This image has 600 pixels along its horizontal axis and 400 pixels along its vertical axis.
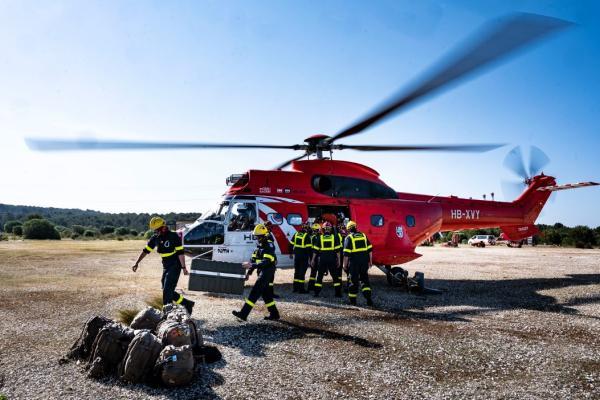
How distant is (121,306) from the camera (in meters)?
8.63

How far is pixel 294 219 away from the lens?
11766 millimetres

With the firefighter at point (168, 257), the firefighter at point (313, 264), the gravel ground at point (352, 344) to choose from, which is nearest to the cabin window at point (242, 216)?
the firefighter at point (313, 264)

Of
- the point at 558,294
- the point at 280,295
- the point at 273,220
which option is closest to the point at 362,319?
the point at 280,295

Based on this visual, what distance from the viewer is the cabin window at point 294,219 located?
38.5 feet

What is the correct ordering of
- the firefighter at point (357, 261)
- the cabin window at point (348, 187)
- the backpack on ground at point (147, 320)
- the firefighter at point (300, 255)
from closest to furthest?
the backpack on ground at point (147, 320) < the firefighter at point (357, 261) < the firefighter at point (300, 255) < the cabin window at point (348, 187)

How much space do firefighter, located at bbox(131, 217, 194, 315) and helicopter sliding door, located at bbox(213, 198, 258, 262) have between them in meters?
3.29

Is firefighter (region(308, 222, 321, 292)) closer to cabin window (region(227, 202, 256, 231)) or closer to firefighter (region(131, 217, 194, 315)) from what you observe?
cabin window (region(227, 202, 256, 231))

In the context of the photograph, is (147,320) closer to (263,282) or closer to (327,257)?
(263,282)

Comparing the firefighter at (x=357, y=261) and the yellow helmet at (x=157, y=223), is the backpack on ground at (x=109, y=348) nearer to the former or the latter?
the yellow helmet at (x=157, y=223)

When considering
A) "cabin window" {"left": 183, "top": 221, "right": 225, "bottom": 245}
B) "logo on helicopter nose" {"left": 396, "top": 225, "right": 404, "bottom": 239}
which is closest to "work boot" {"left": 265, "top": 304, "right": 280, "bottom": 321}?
"cabin window" {"left": 183, "top": 221, "right": 225, "bottom": 245}

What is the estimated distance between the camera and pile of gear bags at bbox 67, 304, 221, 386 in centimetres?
442

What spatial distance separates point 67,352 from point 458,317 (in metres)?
6.98

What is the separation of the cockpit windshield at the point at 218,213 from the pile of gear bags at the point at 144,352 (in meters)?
5.88

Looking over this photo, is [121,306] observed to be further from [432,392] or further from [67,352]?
[432,392]
